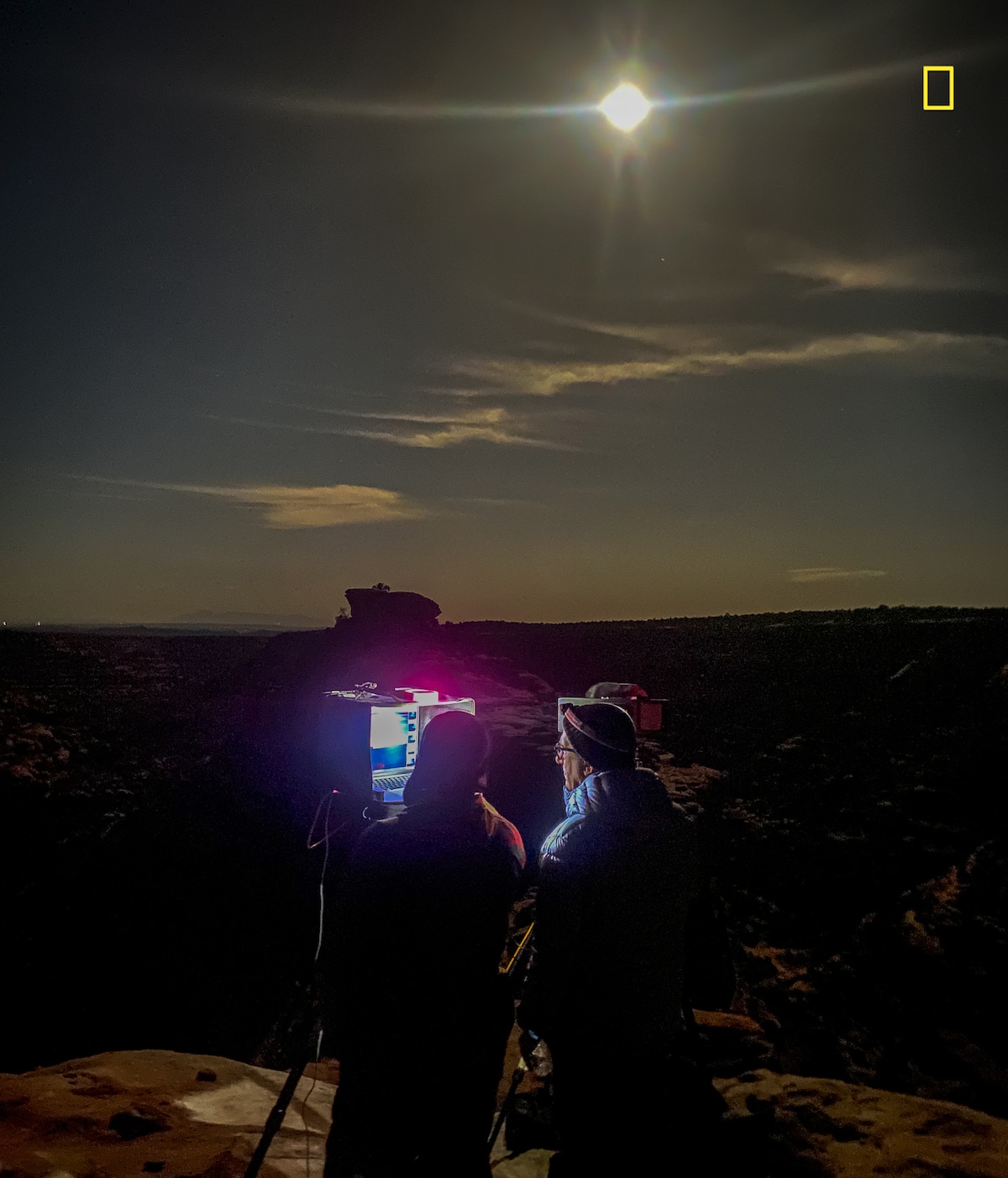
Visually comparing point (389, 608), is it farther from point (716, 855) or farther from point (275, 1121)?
point (275, 1121)

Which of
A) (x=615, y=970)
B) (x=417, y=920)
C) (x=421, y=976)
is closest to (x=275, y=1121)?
(x=421, y=976)

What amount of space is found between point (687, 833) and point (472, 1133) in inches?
53.2

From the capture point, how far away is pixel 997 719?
17.4m

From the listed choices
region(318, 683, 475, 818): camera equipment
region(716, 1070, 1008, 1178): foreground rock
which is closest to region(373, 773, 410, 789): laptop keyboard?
region(318, 683, 475, 818): camera equipment

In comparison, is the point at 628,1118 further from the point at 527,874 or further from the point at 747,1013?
the point at 747,1013

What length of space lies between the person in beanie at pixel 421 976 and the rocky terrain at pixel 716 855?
2617 millimetres

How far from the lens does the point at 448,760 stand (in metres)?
2.41

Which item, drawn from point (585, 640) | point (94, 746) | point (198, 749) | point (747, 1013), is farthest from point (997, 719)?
point (585, 640)

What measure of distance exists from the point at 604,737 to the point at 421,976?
1057 mm

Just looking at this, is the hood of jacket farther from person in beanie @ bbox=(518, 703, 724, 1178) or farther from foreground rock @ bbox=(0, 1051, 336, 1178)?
foreground rock @ bbox=(0, 1051, 336, 1178)

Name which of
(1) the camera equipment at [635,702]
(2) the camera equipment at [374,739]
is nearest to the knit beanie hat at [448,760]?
(1) the camera equipment at [635,702]

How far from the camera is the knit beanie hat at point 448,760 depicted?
7.84ft

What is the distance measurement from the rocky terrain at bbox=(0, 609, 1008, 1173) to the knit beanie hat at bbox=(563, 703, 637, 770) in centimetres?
284

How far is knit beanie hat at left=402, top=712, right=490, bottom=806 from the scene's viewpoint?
2389 millimetres
